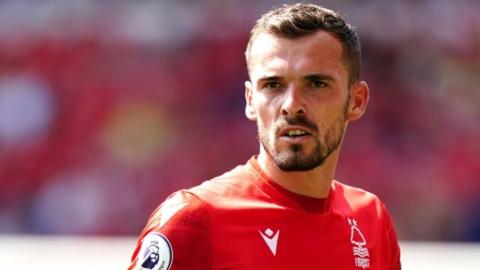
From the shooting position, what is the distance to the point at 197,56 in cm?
1093

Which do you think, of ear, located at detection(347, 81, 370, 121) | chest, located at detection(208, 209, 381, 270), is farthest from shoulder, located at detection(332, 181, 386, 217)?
ear, located at detection(347, 81, 370, 121)

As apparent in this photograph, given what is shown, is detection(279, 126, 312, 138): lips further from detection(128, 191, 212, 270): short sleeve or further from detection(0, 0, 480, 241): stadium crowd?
detection(0, 0, 480, 241): stadium crowd

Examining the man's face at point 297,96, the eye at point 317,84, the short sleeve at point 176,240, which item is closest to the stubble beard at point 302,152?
the man's face at point 297,96

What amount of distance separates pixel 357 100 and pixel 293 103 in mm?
422

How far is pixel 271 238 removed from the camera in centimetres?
280

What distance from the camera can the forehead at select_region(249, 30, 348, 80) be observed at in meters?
2.80

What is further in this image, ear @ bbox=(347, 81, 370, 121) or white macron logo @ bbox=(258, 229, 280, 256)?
ear @ bbox=(347, 81, 370, 121)

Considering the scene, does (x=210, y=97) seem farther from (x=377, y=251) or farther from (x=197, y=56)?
(x=377, y=251)

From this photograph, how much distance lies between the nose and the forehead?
50mm

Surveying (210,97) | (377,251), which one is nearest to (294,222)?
(377,251)

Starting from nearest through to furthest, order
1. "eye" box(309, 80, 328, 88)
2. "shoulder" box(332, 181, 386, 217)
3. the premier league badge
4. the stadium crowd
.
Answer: the premier league badge → "eye" box(309, 80, 328, 88) → "shoulder" box(332, 181, 386, 217) → the stadium crowd

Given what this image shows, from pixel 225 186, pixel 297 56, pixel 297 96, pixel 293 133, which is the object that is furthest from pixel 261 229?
pixel 297 56

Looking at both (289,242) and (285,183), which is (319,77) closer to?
(285,183)

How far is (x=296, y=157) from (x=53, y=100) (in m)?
8.44
